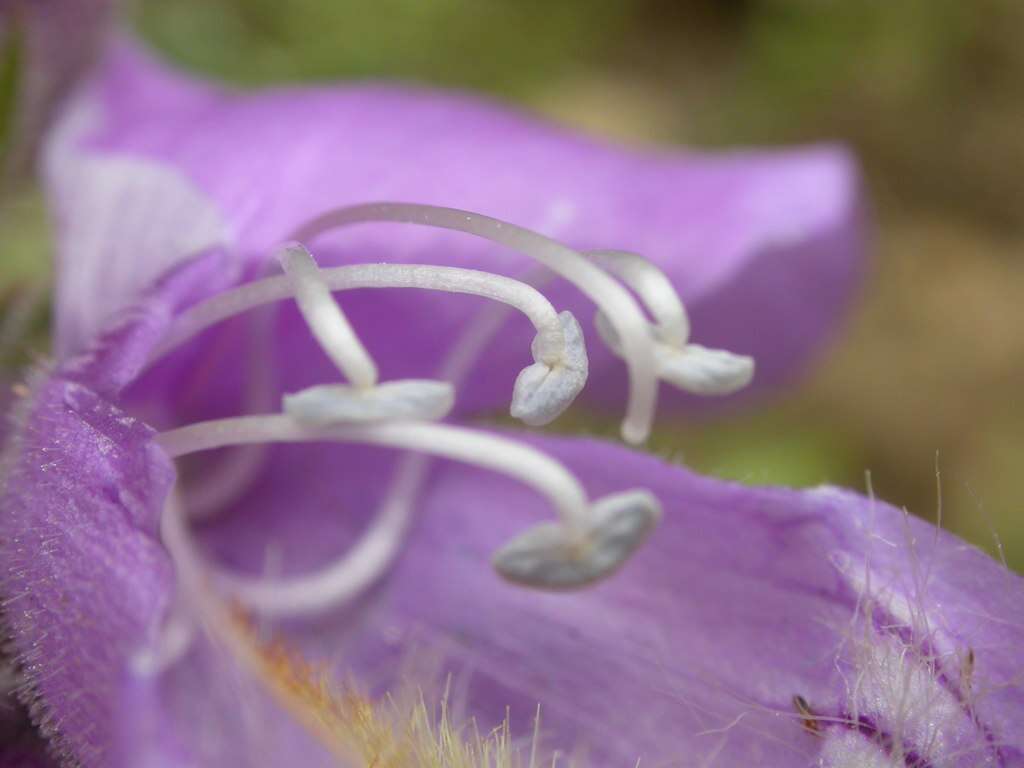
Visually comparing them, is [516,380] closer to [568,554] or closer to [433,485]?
[568,554]

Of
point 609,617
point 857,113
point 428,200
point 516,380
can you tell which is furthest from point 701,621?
point 857,113

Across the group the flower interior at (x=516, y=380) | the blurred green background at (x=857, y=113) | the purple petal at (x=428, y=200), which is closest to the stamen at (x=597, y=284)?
the flower interior at (x=516, y=380)

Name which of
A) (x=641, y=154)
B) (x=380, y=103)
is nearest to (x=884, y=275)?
(x=641, y=154)

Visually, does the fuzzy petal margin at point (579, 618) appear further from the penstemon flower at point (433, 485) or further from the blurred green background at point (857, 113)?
the blurred green background at point (857, 113)

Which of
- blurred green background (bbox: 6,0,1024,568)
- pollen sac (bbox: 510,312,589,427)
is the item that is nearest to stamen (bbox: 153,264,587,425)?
pollen sac (bbox: 510,312,589,427)

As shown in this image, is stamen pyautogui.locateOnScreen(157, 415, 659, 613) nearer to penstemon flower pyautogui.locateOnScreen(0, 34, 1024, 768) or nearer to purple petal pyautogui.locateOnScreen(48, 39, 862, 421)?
penstemon flower pyautogui.locateOnScreen(0, 34, 1024, 768)

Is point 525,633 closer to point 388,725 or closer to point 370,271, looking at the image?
point 388,725

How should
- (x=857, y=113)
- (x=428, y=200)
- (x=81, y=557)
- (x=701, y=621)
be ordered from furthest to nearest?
1. (x=857, y=113)
2. (x=428, y=200)
3. (x=701, y=621)
4. (x=81, y=557)
